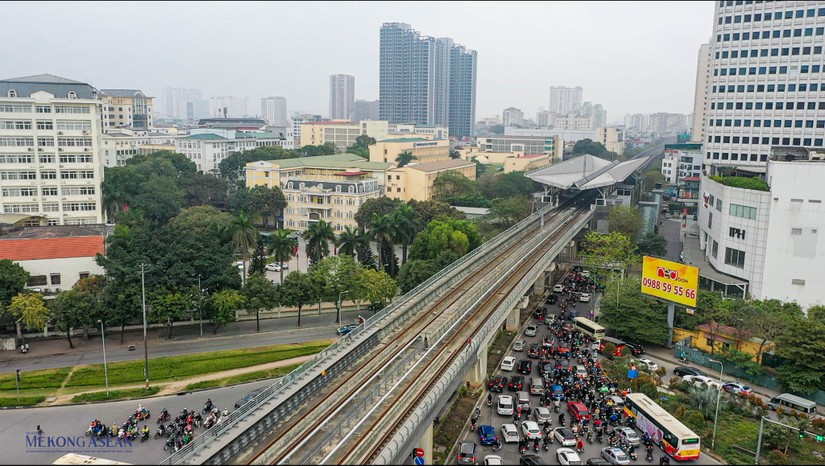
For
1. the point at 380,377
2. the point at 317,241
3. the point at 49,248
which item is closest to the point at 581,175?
the point at 317,241

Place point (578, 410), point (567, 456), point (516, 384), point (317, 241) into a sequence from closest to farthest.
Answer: point (567, 456)
point (578, 410)
point (516, 384)
point (317, 241)

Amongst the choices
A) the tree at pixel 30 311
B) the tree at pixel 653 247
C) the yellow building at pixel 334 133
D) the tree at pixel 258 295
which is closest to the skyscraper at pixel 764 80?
the tree at pixel 653 247

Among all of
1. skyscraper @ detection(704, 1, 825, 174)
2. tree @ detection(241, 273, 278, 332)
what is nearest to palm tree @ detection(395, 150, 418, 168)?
skyscraper @ detection(704, 1, 825, 174)

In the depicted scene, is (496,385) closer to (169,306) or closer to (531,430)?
(531,430)

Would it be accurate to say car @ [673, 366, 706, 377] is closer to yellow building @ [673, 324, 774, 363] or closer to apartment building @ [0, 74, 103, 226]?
yellow building @ [673, 324, 774, 363]

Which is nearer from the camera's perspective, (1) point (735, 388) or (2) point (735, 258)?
(1) point (735, 388)

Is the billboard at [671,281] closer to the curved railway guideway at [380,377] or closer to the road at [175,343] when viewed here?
the curved railway guideway at [380,377]
